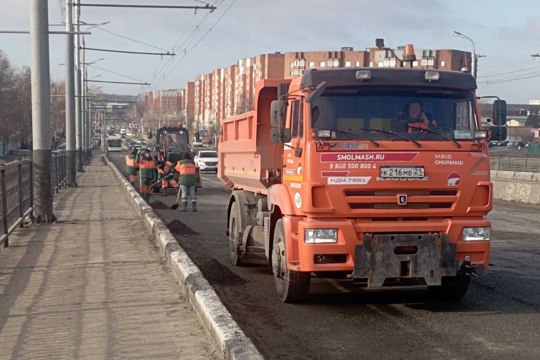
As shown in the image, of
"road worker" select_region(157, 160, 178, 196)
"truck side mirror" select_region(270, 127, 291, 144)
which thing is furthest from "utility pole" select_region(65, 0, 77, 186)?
"truck side mirror" select_region(270, 127, 291, 144)

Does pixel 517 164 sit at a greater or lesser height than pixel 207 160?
greater

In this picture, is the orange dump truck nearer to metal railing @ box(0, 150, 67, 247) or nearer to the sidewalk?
the sidewalk

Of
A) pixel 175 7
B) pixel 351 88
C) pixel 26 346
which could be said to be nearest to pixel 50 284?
pixel 26 346

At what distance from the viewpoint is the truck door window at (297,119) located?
8383 mm

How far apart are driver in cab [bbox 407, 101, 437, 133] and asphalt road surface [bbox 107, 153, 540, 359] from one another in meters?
2.06

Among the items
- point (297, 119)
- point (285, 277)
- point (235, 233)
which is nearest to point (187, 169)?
point (235, 233)

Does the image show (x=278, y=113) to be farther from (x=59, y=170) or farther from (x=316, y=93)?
(x=59, y=170)

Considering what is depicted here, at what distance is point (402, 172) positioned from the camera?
7953mm

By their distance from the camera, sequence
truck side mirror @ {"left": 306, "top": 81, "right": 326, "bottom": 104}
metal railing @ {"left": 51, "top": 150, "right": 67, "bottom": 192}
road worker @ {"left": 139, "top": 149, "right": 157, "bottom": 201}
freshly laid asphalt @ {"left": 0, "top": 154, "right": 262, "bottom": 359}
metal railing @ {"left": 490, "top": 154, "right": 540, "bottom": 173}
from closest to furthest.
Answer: freshly laid asphalt @ {"left": 0, "top": 154, "right": 262, "bottom": 359}, truck side mirror @ {"left": 306, "top": 81, "right": 326, "bottom": 104}, road worker @ {"left": 139, "top": 149, "right": 157, "bottom": 201}, metal railing @ {"left": 51, "top": 150, "right": 67, "bottom": 192}, metal railing @ {"left": 490, "top": 154, "right": 540, "bottom": 173}

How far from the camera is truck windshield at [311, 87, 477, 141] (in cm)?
818

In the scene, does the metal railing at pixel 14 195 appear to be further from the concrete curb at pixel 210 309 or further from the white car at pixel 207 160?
the white car at pixel 207 160

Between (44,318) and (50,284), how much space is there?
1.99 metres

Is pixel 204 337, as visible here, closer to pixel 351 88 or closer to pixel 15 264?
pixel 351 88

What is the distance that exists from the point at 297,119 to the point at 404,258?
1.94 meters
